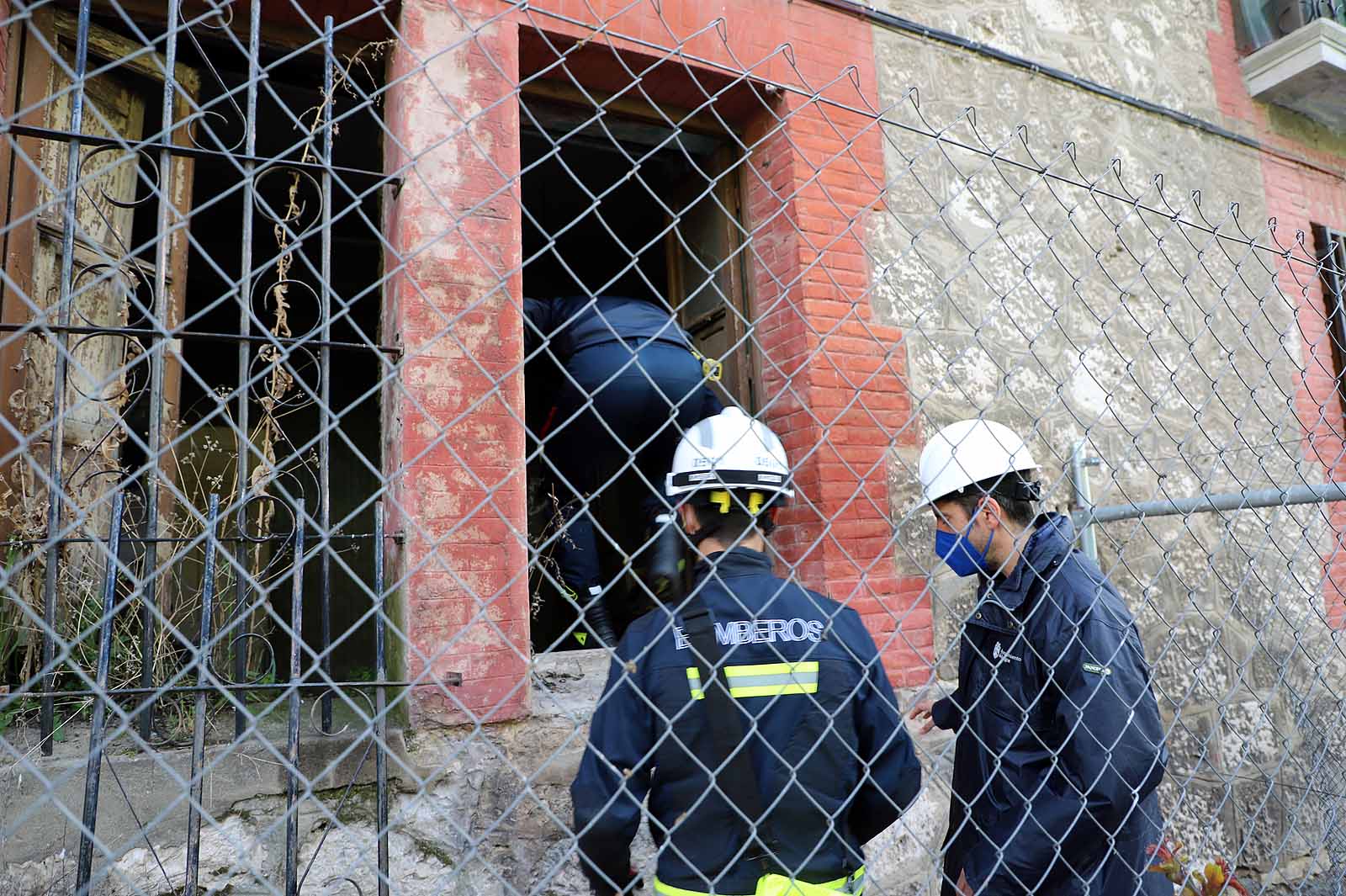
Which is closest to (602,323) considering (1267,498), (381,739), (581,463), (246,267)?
(581,463)

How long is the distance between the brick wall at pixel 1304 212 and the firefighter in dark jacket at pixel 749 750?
4.44 m

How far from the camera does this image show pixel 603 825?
1936mm

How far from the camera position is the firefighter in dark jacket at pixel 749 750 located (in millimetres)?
1941

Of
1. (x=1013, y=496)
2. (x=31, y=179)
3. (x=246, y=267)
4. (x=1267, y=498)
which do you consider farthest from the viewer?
(x=31, y=179)

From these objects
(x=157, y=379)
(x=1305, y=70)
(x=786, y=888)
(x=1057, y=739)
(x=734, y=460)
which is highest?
(x=1305, y=70)

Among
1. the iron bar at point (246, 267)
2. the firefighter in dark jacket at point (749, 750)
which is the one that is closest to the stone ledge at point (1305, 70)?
the firefighter in dark jacket at point (749, 750)

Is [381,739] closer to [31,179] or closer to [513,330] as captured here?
[513,330]

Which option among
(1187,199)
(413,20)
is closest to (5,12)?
(413,20)

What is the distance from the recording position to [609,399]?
143 inches

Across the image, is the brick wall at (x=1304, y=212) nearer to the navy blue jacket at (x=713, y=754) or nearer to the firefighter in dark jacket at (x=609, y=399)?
the firefighter in dark jacket at (x=609, y=399)

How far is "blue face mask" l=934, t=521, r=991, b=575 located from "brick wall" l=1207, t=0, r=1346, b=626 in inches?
144

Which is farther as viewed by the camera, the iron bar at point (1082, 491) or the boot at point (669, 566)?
the iron bar at point (1082, 491)

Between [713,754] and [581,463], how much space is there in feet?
6.96

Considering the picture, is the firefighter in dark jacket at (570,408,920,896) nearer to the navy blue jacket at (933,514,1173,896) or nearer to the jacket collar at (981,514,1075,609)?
the navy blue jacket at (933,514,1173,896)
